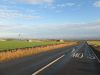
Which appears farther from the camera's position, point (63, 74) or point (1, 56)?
point (1, 56)

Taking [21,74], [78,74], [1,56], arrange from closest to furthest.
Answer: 1. [21,74]
2. [78,74]
3. [1,56]

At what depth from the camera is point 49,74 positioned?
12070 millimetres

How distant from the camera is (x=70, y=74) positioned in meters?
12.2

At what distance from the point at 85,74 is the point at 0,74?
15.0ft

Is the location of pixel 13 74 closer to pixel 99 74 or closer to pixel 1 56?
pixel 99 74

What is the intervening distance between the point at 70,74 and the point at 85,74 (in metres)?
0.91

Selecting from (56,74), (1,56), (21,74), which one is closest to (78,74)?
(56,74)

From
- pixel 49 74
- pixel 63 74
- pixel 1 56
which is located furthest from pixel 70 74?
pixel 1 56

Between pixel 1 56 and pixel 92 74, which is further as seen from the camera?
pixel 1 56

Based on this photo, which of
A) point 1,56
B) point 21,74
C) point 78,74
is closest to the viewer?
point 21,74

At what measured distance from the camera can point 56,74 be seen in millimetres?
12148

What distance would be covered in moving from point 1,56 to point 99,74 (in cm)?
1275

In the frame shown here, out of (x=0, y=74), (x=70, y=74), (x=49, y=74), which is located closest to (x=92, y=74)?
(x=70, y=74)

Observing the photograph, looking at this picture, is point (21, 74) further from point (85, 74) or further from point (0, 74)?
point (85, 74)
